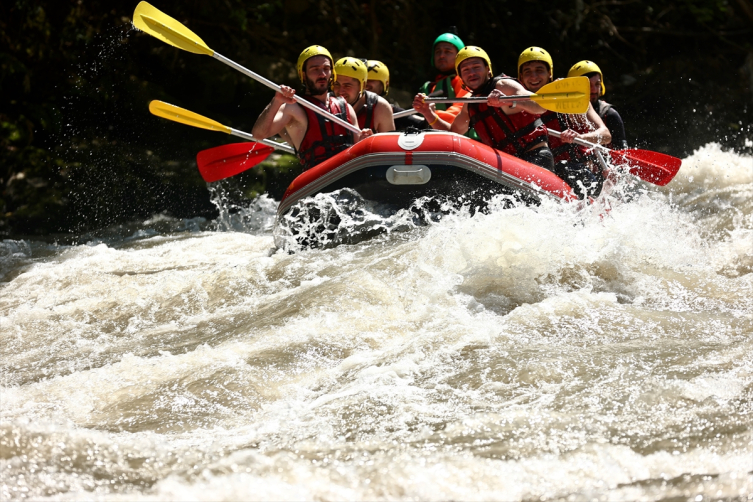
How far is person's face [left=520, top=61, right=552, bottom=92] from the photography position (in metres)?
5.14

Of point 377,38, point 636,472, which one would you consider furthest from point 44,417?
point 377,38

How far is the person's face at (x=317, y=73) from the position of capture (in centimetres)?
505

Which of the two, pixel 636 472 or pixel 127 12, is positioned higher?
pixel 127 12

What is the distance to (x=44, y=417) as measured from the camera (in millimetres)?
2258

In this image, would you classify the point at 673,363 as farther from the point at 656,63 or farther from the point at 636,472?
the point at 656,63

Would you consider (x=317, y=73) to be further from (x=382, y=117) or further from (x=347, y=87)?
(x=382, y=117)

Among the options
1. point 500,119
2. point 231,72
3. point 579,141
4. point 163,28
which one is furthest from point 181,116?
point 231,72

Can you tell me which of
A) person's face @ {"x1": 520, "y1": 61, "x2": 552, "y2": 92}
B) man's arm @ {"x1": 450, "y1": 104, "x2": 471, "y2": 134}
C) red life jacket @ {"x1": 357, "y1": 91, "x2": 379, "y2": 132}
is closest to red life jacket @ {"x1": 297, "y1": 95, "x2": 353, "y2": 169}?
red life jacket @ {"x1": 357, "y1": 91, "x2": 379, "y2": 132}

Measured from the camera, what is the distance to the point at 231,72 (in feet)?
29.3

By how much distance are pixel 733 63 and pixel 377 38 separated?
519 cm

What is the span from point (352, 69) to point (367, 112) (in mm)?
338

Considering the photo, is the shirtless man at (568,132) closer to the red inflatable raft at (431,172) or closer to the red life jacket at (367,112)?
the red inflatable raft at (431,172)

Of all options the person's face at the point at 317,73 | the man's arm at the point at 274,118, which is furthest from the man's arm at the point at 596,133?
the man's arm at the point at 274,118

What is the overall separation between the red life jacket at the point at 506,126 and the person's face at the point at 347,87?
2.83 ft
